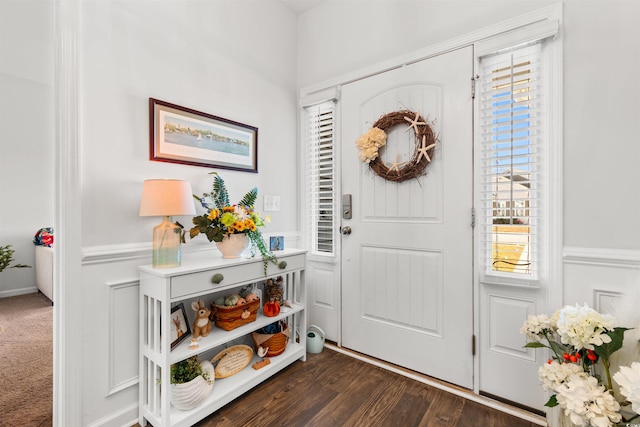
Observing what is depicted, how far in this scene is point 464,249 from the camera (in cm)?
179

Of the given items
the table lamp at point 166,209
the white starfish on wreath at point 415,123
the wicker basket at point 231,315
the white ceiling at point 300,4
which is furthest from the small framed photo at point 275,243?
the white ceiling at point 300,4

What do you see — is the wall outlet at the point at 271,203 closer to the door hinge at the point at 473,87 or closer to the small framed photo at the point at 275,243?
the small framed photo at the point at 275,243

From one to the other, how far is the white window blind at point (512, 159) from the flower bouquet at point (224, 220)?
4.53 ft

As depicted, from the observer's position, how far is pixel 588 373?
4.16 ft

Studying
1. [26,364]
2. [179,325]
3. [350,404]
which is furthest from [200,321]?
[26,364]

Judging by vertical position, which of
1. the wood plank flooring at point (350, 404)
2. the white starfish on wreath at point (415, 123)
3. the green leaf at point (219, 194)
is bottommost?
the wood plank flooring at point (350, 404)

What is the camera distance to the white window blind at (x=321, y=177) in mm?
2426

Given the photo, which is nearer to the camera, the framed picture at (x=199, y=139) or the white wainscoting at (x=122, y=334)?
the white wainscoting at (x=122, y=334)

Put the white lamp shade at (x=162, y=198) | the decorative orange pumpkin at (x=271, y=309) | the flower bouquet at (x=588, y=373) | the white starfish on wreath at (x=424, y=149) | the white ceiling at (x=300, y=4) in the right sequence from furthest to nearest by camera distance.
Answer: the white ceiling at (x=300, y=4), the decorative orange pumpkin at (x=271, y=309), the white starfish on wreath at (x=424, y=149), the white lamp shade at (x=162, y=198), the flower bouquet at (x=588, y=373)

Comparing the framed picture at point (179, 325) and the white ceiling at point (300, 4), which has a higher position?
the white ceiling at point (300, 4)

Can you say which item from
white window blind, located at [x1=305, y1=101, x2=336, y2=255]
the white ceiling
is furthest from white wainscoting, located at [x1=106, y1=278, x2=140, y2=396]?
the white ceiling

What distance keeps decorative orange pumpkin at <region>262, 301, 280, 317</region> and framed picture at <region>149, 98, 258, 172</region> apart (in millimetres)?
990

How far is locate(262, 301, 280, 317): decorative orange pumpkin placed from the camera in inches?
78.4

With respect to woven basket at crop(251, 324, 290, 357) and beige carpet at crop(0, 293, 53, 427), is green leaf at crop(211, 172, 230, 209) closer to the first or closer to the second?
woven basket at crop(251, 324, 290, 357)
